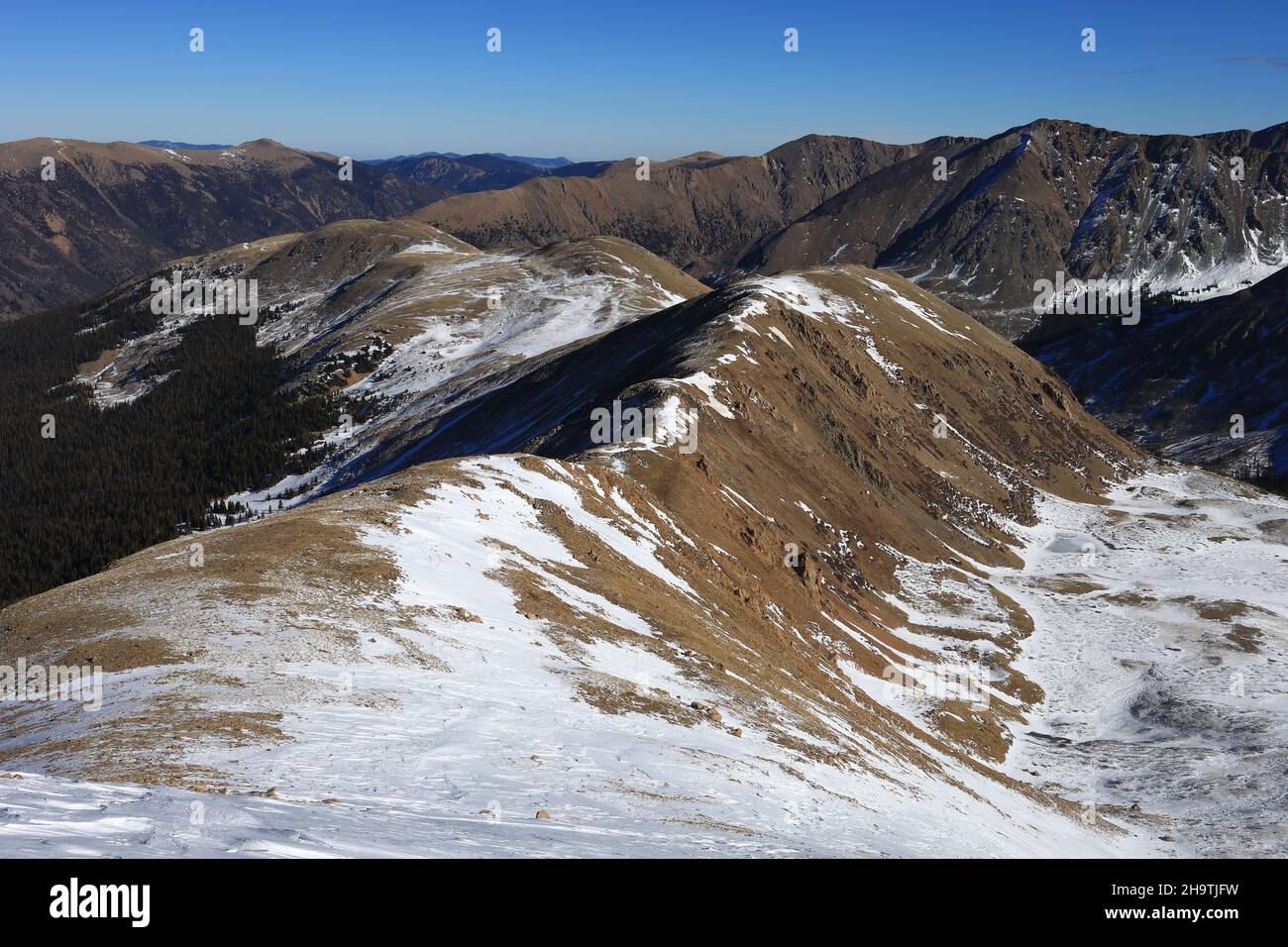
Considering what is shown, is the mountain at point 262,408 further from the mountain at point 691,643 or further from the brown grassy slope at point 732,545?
the mountain at point 691,643
